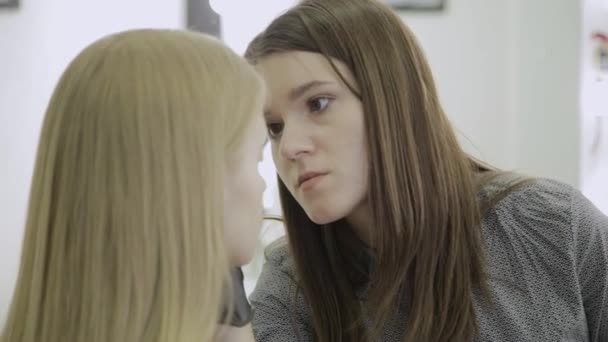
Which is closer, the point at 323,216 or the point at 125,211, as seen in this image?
the point at 125,211

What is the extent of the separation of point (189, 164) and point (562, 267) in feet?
2.05

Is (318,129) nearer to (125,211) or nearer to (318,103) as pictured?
(318,103)

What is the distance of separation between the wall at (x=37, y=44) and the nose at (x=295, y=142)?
1034 mm

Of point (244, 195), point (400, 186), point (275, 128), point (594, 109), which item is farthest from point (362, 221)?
point (594, 109)

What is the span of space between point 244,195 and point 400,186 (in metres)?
0.37

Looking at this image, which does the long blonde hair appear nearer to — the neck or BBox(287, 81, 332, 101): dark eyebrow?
BBox(287, 81, 332, 101): dark eyebrow

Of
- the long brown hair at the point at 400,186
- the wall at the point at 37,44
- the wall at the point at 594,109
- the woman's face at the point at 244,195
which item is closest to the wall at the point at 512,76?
the wall at the point at 594,109

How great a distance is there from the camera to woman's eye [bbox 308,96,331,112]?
2.98 feet

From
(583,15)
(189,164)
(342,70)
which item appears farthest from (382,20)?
(583,15)

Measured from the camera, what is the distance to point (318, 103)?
91cm

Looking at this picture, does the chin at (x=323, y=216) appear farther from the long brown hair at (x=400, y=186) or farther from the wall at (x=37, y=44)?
the wall at (x=37, y=44)

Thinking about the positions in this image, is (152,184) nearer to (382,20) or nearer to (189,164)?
(189,164)

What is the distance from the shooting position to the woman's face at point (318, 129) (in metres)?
0.90

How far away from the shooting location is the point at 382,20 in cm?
94
